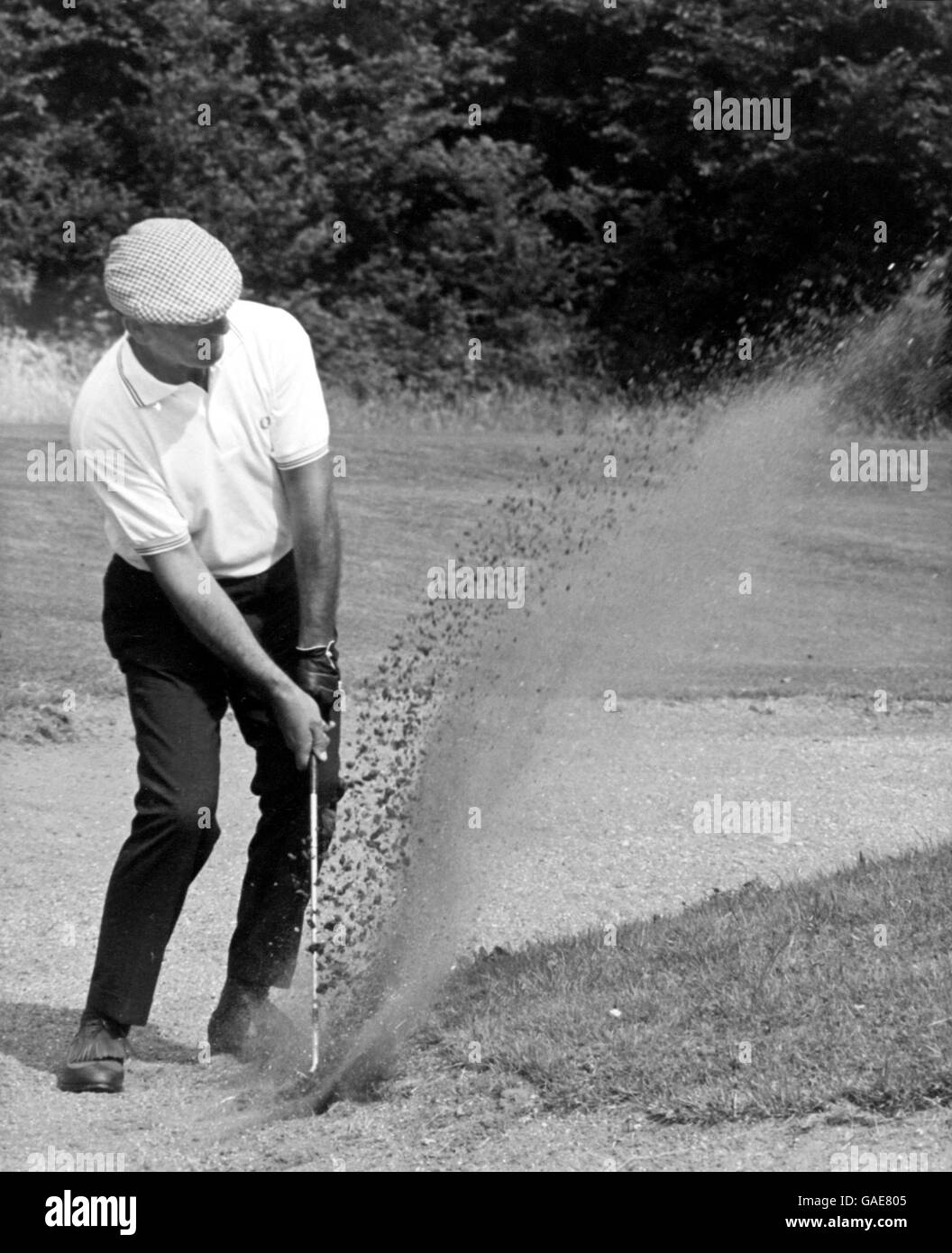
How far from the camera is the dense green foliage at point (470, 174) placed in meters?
21.7

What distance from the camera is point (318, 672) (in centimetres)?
486

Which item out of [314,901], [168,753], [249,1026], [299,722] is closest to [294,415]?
[299,722]

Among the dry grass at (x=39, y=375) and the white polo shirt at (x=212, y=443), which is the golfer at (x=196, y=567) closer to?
the white polo shirt at (x=212, y=443)

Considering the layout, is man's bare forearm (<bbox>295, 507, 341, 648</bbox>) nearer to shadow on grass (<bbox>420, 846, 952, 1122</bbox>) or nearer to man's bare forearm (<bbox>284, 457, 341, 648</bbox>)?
man's bare forearm (<bbox>284, 457, 341, 648</bbox>)

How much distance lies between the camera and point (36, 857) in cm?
720

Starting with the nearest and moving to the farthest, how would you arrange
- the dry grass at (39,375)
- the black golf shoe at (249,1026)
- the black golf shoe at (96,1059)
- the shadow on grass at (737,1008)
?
the shadow on grass at (737,1008)
the black golf shoe at (96,1059)
the black golf shoe at (249,1026)
the dry grass at (39,375)

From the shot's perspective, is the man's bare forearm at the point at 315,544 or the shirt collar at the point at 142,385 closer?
the shirt collar at the point at 142,385

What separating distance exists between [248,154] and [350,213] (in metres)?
1.70

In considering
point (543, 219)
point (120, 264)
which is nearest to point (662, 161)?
point (543, 219)

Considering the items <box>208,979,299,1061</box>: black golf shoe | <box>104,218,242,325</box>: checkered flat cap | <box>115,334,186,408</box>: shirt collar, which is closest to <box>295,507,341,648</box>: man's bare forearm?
<box>115,334,186,408</box>: shirt collar

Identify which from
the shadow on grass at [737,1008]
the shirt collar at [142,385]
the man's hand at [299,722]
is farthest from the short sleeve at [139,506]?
the shadow on grass at [737,1008]

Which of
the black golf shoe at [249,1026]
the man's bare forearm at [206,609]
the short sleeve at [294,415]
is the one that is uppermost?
the short sleeve at [294,415]

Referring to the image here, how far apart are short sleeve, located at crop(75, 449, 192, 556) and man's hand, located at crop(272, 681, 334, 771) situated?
1.53ft

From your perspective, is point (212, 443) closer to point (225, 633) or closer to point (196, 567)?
point (196, 567)
